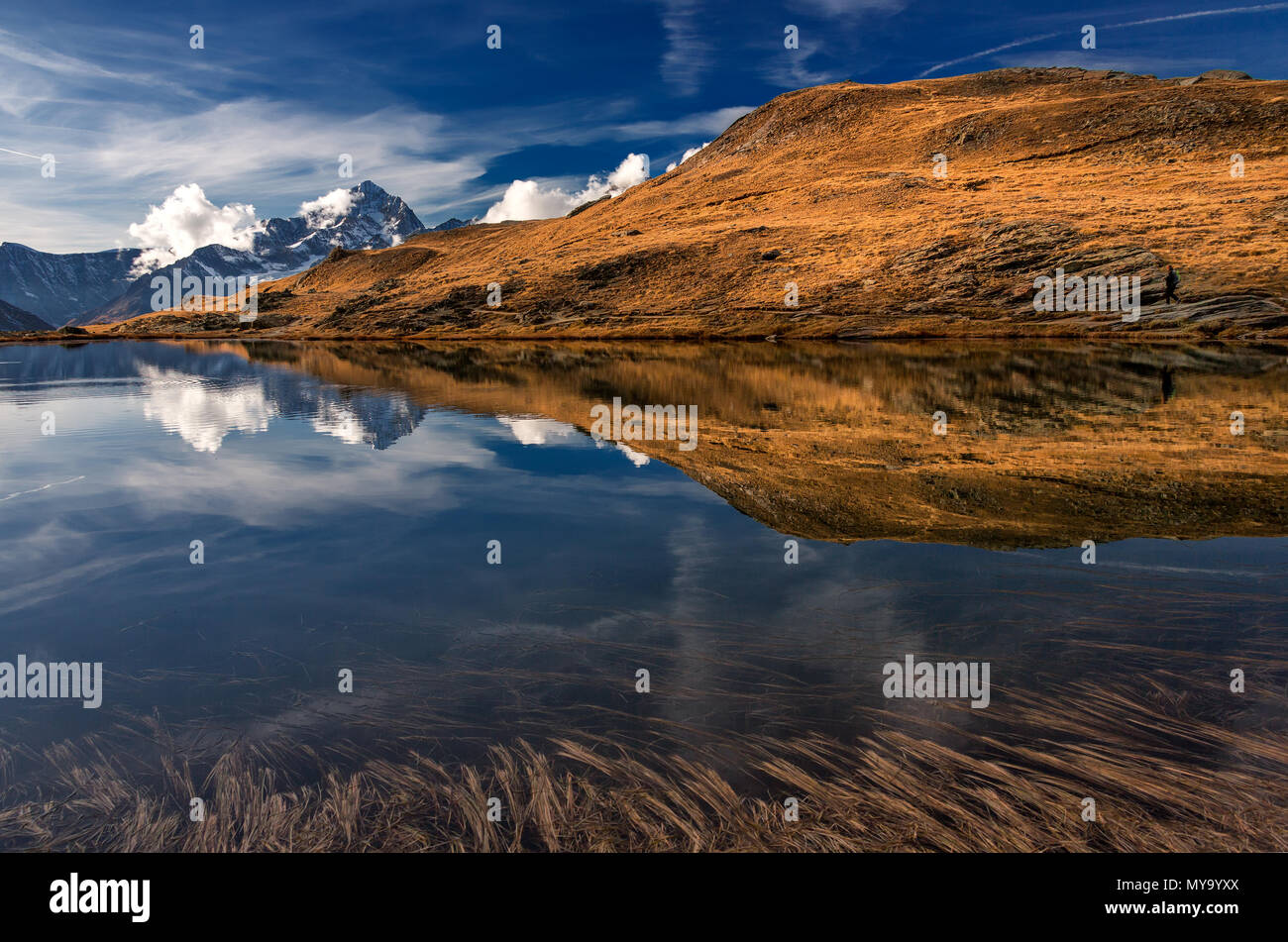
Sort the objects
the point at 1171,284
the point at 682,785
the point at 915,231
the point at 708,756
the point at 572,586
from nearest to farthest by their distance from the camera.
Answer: the point at 682,785 → the point at 708,756 → the point at 572,586 → the point at 1171,284 → the point at 915,231

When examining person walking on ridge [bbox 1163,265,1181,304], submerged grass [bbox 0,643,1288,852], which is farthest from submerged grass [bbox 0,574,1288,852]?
person walking on ridge [bbox 1163,265,1181,304]

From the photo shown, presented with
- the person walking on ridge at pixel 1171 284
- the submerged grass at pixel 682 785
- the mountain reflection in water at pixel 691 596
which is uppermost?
the person walking on ridge at pixel 1171 284

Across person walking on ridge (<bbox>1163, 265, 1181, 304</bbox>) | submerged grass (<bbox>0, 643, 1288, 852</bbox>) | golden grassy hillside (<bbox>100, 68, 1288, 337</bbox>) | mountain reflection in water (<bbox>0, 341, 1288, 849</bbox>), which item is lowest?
submerged grass (<bbox>0, 643, 1288, 852</bbox>)

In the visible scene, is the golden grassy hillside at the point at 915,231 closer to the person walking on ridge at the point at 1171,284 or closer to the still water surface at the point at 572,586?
the person walking on ridge at the point at 1171,284

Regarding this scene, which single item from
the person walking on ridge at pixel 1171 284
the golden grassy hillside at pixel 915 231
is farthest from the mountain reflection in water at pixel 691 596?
the golden grassy hillside at pixel 915 231

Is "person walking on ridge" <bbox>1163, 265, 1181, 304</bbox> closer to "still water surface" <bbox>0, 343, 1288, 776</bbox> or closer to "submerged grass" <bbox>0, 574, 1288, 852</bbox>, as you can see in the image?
"still water surface" <bbox>0, 343, 1288, 776</bbox>

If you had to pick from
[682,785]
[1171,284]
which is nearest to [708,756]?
[682,785]

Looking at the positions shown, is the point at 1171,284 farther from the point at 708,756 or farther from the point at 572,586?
the point at 708,756

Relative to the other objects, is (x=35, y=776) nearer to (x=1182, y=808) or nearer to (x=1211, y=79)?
(x=1182, y=808)

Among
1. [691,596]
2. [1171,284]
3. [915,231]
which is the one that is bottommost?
[691,596]

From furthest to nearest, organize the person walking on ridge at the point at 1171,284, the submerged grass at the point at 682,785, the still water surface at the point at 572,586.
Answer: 1. the person walking on ridge at the point at 1171,284
2. the still water surface at the point at 572,586
3. the submerged grass at the point at 682,785

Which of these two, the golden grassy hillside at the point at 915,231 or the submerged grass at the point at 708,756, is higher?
the golden grassy hillside at the point at 915,231

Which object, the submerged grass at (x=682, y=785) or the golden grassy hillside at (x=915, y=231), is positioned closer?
the submerged grass at (x=682, y=785)
